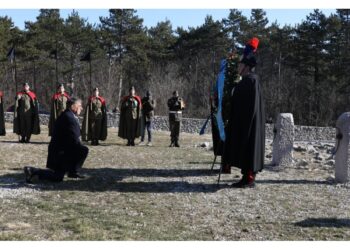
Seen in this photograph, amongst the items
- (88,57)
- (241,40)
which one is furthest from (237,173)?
(241,40)

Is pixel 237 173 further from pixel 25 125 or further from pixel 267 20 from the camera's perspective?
pixel 267 20

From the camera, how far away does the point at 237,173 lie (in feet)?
32.7

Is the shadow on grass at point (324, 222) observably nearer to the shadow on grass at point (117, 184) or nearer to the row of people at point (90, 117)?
the shadow on grass at point (117, 184)

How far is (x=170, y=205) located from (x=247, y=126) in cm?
201

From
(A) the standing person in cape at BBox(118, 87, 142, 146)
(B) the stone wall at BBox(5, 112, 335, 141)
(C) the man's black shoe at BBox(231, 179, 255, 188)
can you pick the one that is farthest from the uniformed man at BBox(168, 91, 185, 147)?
(B) the stone wall at BBox(5, 112, 335, 141)

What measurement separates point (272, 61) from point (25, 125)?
37.1m

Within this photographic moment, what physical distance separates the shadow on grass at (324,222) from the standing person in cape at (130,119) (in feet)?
33.7

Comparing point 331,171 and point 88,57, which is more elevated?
point 88,57

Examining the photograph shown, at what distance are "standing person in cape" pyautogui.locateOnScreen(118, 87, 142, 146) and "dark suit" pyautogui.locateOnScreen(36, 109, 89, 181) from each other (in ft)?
23.3

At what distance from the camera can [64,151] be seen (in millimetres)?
8695

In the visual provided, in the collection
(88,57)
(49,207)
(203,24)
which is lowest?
(49,207)

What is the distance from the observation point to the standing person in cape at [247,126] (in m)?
8.06

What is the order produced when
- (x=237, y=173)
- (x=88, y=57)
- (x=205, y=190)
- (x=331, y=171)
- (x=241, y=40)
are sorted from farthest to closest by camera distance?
1. (x=241, y=40)
2. (x=88, y=57)
3. (x=331, y=171)
4. (x=237, y=173)
5. (x=205, y=190)

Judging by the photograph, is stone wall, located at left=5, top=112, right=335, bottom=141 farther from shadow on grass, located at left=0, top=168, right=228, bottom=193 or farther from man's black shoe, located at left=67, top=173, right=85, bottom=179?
man's black shoe, located at left=67, top=173, right=85, bottom=179
